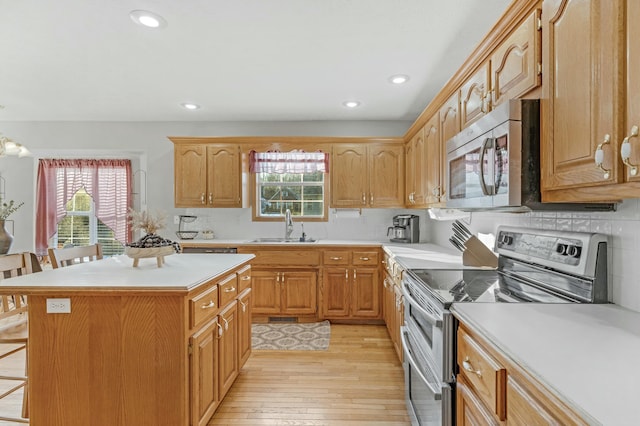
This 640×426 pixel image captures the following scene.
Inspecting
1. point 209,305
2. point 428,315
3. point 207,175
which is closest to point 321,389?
point 209,305

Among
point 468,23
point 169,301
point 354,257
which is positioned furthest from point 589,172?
point 354,257

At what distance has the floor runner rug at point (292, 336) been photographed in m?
3.03

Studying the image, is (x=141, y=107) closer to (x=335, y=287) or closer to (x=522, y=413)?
(x=335, y=287)

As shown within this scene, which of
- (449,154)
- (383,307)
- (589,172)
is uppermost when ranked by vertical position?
(449,154)

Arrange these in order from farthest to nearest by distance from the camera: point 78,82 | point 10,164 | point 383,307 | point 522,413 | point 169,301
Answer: point 10,164
point 383,307
point 78,82
point 169,301
point 522,413

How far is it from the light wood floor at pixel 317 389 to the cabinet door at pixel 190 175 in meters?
2.05

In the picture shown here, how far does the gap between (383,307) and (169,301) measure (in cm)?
250

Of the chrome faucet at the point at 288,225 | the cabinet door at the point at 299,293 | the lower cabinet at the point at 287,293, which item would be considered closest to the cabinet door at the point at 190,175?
the chrome faucet at the point at 288,225

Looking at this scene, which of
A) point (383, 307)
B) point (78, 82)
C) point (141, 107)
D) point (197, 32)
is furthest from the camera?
point (141, 107)

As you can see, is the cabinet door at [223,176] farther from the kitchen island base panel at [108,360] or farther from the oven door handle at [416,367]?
the oven door handle at [416,367]

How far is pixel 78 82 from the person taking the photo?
3055 millimetres

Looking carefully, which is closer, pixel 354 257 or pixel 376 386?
pixel 376 386

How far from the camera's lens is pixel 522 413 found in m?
0.82

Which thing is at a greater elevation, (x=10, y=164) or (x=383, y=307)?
(x=10, y=164)
